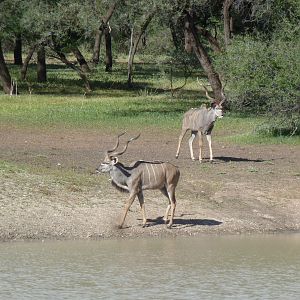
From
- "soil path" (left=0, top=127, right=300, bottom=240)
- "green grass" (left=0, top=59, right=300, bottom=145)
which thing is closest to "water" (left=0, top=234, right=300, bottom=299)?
"soil path" (left=0, top=127, right=300, bottom=240)

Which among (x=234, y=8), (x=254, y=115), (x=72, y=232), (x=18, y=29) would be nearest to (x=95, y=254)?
(x=72, y=232)

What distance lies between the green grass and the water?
989cm

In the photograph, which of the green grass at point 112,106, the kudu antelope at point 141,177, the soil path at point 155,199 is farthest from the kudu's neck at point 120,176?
the green grass at point 112,106

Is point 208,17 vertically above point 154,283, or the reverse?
point 208,17

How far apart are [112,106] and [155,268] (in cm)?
1964

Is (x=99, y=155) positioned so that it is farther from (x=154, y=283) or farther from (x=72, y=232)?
(x=154, y=283)

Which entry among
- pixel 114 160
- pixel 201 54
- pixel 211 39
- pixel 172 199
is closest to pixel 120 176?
pixel 114 160

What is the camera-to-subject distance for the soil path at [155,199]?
13.2 metres

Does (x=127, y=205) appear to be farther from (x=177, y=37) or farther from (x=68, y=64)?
(x=177, y=37)

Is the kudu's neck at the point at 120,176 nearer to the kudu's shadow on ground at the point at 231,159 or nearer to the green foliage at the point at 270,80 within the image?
the kudu's shadow on ground at the point at 231,159

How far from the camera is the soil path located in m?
→ 13.2

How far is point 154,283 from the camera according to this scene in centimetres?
1041

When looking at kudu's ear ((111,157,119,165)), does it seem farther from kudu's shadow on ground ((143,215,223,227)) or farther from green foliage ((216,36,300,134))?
green foliage ((216,36,300,134))

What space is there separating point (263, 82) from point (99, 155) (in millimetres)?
4850
